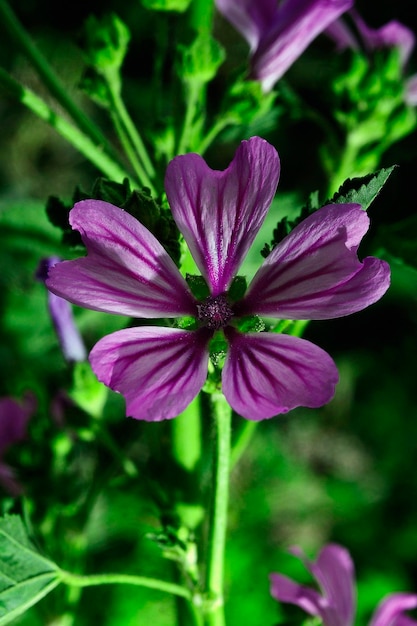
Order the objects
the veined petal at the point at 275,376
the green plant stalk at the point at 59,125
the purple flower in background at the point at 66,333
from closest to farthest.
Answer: the veined petal at the point at 275,376
the green plant stalk at the point at 59,125
the purple flower in background at the point at 66,333

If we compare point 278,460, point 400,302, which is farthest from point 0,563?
point 278,460

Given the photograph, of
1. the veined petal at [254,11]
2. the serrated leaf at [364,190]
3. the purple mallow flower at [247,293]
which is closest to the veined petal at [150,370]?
the purple mallow flower at [247,293]

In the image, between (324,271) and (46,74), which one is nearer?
(324,271)

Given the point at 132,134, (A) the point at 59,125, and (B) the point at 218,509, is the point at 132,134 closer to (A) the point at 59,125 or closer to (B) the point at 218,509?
(A) the point at 59,125

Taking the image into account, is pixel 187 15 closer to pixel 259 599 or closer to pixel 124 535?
pixel 124 535

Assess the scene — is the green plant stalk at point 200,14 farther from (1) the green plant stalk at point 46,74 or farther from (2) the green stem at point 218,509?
(2) the green stem at point 218,509

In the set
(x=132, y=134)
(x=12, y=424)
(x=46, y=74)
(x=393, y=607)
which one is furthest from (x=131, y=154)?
(x=393, y=607)

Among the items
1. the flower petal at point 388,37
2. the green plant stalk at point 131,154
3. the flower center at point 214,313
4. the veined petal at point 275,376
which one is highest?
the flower petal at point 388,37
